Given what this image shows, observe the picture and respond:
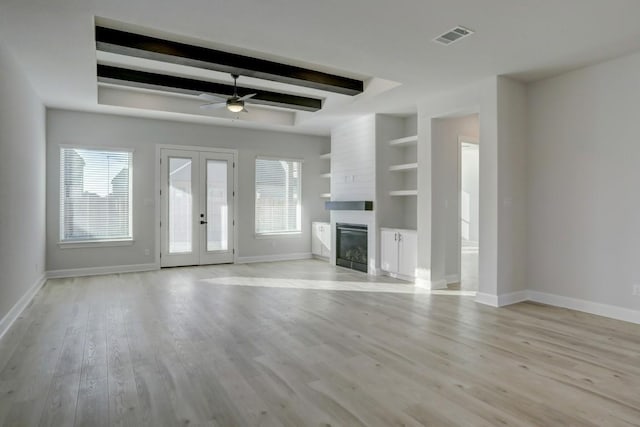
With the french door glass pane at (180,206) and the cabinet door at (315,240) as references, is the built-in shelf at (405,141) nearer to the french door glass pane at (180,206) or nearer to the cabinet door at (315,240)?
the cabinet door at (315,240)

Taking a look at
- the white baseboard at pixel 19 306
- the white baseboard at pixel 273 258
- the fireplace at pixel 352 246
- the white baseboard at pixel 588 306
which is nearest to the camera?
the white baseboard at pixel 19 306

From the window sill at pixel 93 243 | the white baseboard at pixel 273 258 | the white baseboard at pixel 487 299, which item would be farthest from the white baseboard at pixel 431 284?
the window sill at pixel 93 243

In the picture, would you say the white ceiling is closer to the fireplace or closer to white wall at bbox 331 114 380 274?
white wall at bbox 331 114 380 274

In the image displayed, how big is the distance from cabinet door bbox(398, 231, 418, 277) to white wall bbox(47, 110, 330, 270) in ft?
10.1

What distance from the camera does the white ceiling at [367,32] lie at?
123 inches

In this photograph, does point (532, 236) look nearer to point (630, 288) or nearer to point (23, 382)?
point (630, 288)

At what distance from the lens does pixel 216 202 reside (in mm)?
7938

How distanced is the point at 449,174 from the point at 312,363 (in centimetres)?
392

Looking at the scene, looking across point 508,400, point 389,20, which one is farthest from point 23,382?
point 389,20

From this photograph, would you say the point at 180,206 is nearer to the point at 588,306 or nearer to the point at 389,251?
the point at 389,251

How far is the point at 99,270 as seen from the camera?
686cm

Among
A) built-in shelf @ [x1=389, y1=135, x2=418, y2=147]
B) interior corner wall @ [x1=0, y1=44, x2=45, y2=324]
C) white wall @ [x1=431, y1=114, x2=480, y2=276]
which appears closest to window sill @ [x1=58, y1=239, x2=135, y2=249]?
interior corner wall @ [x1=0, y1=44, x2=45, y2=324]

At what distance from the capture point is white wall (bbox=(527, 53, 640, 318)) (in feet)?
13.8

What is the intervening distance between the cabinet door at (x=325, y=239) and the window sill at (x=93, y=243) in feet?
12.4
